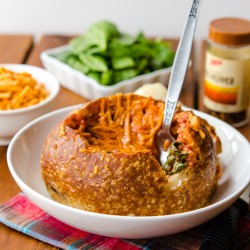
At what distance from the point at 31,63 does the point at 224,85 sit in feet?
2.72

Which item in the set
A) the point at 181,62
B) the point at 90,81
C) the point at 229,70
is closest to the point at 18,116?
the point at 90,81

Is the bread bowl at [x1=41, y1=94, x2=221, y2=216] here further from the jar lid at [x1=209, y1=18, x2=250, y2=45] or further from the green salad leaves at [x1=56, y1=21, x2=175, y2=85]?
the green salad leaves at [x1=56, y1=21, x2=175, y2=85]

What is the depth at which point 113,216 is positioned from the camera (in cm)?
103

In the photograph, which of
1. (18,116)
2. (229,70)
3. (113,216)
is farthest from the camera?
(229,70)

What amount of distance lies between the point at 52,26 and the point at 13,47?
0.39m

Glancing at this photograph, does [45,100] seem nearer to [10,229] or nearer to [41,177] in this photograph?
[41,177]

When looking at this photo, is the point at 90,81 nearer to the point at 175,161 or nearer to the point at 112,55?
the point at 112,55

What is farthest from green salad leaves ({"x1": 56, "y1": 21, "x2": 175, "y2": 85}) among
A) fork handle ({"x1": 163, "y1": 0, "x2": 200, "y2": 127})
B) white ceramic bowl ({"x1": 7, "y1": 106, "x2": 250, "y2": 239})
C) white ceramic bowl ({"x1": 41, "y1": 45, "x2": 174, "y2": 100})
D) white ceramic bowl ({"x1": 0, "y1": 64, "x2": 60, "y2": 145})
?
fork handle ({"x1": 163, "y1": 0, "x2": 200, "y2": 127})

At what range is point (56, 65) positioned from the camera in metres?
2.00

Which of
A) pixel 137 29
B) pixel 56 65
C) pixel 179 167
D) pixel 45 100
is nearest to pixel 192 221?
pixel 179 167

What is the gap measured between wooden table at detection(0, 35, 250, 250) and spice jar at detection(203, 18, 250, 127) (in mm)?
78

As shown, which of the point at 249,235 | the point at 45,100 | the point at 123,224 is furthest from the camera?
the point at 45,100

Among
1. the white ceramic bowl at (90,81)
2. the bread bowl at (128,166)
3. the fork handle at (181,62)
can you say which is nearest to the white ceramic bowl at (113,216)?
the bread bowl at (128,166)

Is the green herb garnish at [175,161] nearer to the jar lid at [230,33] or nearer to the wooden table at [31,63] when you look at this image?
the wooden table at [31,63]
